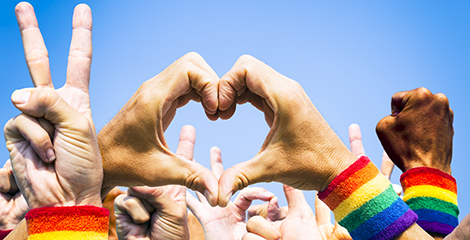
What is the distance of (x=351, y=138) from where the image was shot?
120 inches

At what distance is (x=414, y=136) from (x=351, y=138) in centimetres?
79

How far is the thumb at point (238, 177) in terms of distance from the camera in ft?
4.98

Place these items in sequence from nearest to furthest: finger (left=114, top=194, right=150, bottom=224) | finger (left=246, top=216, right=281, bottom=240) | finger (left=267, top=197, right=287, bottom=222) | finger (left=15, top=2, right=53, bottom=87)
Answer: finger (left=15, top=2, right=53, bottom=87) → finger (left=114, top=194, right=150, bottom=224) → finger (left=246, top=216, right=281, bottom=240) → finger (left=267, top=197, right=287, bottom=222)

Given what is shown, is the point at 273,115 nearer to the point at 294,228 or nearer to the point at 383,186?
the point at 383,186

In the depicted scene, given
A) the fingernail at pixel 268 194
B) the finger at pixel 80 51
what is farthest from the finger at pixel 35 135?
the fingernail at pixel 268 194

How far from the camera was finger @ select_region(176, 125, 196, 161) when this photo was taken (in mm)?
2979

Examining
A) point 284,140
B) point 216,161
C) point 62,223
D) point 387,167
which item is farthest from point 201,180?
→ point 387,167

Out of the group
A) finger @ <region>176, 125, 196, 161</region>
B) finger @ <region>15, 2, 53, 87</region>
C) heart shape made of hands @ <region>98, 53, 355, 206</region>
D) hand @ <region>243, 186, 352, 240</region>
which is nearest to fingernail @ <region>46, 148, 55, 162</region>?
heart shape made of hands @ <region>98, 53, 355, 206</region>

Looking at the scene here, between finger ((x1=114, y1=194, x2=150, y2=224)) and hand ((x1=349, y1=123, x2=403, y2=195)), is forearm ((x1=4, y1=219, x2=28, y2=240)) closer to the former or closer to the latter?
finger ((x1=114, y1=194, x2=150, y2=224))

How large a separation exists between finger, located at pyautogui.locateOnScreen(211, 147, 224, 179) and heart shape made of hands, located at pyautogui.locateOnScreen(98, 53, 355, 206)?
1.91m

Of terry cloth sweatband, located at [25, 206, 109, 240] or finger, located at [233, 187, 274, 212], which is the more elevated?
terry cloth sweatband, located at [25, 206, 109, 240]

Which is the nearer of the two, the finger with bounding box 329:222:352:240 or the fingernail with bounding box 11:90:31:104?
the fingernail with bounding box 11:90:31:104

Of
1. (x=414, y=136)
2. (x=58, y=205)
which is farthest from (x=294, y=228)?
(x=58, y=205)

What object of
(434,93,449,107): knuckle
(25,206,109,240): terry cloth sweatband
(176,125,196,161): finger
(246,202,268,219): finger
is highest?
(434,93,449,107): knuckle
